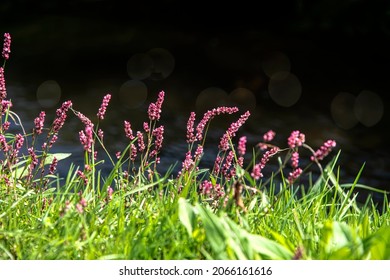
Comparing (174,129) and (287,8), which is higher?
(287,8)

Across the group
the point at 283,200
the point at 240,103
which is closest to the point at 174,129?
the point at 240,103

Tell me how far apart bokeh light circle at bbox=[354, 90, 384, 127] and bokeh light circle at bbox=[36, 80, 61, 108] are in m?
4.13

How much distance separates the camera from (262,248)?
88.0 inches

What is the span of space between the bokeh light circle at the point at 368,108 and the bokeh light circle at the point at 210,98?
6.27 ft

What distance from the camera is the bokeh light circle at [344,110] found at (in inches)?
340

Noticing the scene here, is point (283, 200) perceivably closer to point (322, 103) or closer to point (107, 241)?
point (107, 241)

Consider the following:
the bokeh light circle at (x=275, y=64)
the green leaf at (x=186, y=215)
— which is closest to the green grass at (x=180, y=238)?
the green leaf at (x=186, y=215)

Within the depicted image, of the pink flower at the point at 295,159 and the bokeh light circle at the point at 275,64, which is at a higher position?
the bokeh light circle at the point at 275,64

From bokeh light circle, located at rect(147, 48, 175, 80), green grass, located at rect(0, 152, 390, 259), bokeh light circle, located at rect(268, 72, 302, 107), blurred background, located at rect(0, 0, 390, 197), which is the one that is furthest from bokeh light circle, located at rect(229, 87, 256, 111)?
green grass, located at rect(0, 152, 390, 259)

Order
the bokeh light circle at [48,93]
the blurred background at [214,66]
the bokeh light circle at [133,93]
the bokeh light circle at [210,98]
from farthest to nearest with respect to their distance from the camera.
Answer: the bokeh light circle at [210,98] → the bokeh light circle at [133,93] → the bokeh light circle at [48,93] → the blurred background at [214,66]

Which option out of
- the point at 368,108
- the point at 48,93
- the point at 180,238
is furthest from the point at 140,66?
the point at 180,238

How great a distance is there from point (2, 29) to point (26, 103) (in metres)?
5.52

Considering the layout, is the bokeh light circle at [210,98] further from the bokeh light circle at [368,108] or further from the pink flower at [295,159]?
the pink flower at [295,159]
